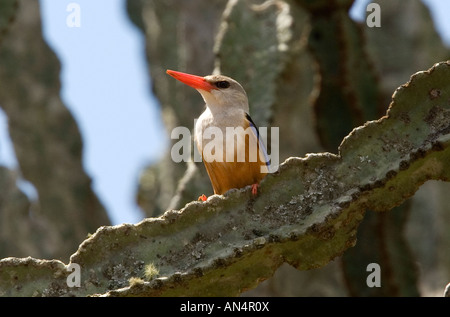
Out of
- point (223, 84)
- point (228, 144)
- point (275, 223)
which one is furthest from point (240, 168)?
point (275, 223)

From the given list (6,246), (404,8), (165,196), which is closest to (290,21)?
(165,196)

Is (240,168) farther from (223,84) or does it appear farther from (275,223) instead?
(275,223)

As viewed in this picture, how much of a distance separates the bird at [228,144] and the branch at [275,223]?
0.92 m

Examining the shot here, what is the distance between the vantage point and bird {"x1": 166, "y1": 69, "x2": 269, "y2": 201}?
5121mm

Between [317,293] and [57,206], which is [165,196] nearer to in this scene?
[57,206]

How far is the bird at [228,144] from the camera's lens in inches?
202

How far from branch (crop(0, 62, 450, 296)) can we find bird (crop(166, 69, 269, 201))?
92cm

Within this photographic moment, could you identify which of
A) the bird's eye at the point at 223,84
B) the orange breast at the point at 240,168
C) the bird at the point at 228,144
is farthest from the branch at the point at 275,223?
the bird's eye at the point at 223,84

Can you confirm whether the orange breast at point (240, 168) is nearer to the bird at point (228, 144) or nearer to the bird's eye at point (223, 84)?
the bird at point (228, 144)

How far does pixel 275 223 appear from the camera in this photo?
13.0 ft

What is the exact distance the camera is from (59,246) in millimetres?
8195

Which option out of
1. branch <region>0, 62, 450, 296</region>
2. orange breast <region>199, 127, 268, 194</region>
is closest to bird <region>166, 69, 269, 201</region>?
orange breast <region>199, 127, 268, 194</region>

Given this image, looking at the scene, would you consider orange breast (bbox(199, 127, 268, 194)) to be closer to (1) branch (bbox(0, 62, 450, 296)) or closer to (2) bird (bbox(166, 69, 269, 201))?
(2) bird (bbox(166, 69, 269, 201))

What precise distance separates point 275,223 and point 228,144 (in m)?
1.26
